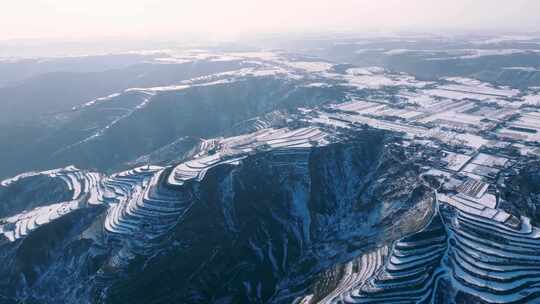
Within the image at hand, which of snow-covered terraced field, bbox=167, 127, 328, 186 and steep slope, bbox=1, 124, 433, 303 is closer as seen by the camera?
steep slope, bbox=1, 124, 433, 303

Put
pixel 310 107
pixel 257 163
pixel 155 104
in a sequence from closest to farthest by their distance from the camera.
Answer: pixel 257 163 < pixel 310 107 < pixel 155 104

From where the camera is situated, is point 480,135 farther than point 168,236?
Yes

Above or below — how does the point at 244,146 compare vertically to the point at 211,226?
above

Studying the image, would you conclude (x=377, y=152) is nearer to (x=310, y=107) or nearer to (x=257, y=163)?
(x=257, y=163)

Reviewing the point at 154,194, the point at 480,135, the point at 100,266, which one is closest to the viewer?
the point at 100,266

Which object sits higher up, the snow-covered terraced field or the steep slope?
the snow-covered terraced field

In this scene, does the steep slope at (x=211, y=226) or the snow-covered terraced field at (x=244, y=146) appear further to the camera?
the snow-covered terraced field at (x=244, y=146)

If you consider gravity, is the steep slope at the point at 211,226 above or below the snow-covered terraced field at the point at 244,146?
below

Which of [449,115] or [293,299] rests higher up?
[449,115]

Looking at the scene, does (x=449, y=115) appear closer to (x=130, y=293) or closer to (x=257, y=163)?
(x=257, y=163)

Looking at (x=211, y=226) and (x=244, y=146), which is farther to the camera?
(x=244, y=146)

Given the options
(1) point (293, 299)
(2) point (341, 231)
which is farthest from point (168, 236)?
(2) point (341, 231)
